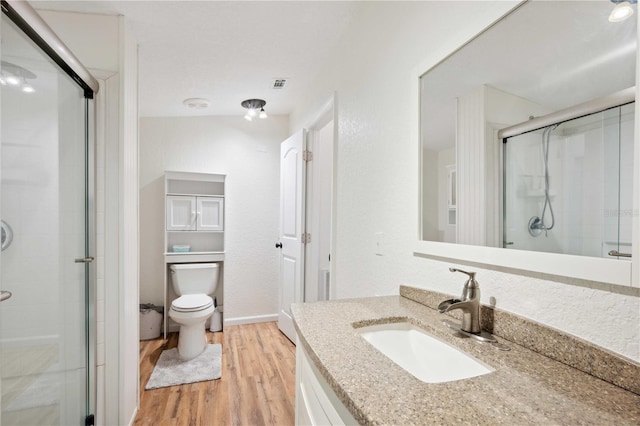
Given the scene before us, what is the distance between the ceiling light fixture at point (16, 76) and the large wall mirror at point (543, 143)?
1.53 m

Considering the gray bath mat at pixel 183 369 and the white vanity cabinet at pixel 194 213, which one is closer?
the gray bath mat at pixel 183 369

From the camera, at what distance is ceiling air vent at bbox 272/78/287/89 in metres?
2.69

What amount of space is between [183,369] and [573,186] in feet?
8.90

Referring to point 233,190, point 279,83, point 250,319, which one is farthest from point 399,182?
point 250,319

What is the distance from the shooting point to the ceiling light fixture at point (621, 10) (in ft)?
2.01

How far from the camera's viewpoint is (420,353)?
970mm

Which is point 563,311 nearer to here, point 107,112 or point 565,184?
point 565,184

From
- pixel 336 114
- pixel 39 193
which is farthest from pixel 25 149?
pixel 336 114

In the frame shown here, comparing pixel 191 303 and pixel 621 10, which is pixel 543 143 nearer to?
pixel 621 10

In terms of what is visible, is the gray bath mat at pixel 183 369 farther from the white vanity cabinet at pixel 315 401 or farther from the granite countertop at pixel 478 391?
the granite countertop at pixel 478 391

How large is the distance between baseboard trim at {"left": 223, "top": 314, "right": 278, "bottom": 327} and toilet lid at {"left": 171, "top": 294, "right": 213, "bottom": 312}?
2.40 feet

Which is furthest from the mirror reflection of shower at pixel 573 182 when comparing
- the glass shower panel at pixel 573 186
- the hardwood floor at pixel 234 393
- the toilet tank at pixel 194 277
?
the toilet tank at pixel 194 277

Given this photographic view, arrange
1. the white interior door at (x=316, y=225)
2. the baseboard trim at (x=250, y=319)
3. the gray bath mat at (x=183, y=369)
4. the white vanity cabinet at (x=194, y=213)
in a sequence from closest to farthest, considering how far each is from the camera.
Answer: the gray bath mat at (x=183, y=369)
the white interior door at (x=316, y=225)
the white vanity cabinet at (x=194, y=213)
the baseboard trim at (x=250, y=319)

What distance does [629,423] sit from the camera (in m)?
0.49
